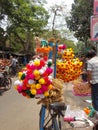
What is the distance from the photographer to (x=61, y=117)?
16.9 feet

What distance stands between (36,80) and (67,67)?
7.78 feet

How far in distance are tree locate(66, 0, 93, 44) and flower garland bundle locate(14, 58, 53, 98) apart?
1701 centimetres

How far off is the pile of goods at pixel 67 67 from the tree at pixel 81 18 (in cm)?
1443

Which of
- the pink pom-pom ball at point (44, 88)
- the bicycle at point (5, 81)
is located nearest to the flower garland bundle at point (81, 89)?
the pink pom-pom ball at point (44, 88)

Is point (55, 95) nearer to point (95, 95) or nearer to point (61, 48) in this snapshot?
point (95, 95)

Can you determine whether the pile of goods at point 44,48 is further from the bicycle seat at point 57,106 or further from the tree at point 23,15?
the tree at point 23,15

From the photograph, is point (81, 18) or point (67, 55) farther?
point (81, 18)

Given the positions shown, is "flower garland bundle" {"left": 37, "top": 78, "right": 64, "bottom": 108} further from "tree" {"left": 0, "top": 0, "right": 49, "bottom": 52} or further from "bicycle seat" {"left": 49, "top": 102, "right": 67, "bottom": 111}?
"tree" {"left": 0, "top": 0, "right": 49, "bottom": 52}

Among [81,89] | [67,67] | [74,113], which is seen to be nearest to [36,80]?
[74,113]

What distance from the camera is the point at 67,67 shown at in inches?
283

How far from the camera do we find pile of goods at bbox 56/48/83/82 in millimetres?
7129

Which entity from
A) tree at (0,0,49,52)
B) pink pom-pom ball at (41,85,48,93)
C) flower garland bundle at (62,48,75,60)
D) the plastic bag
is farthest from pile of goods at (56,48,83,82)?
tree at (0,0,49,52)

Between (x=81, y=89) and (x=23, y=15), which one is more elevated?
(x=23, y=15)

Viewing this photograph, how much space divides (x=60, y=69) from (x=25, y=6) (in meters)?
24.7
